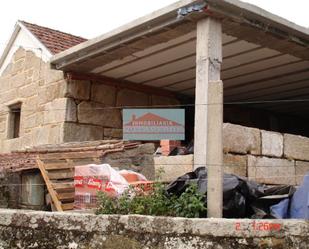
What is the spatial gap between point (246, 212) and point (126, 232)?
37.0 inches

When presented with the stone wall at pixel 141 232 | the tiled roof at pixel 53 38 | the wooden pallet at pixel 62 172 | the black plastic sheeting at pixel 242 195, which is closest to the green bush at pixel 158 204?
the black plastic sheeting at pixel 242 195

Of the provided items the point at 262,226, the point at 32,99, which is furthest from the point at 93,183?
the point at 32,99

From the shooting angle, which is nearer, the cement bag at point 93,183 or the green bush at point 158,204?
the green bush at point 158,204

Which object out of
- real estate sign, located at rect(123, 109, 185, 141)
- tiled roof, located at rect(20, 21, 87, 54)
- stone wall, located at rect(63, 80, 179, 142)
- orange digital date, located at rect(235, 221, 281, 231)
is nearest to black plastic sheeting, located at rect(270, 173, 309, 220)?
orange digital date, located at rect(235, 221, 281, 231)

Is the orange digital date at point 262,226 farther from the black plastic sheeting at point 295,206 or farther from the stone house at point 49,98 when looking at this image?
the stone house at point 49,98

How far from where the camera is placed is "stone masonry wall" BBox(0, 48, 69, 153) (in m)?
7.83

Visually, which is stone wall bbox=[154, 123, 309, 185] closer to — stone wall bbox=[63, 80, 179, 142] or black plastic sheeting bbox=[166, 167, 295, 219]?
black plastic sheeting bbox=[166, 167, 295, 219]

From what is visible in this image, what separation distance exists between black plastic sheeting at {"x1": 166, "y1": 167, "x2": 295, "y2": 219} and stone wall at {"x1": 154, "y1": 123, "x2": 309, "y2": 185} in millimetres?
1848

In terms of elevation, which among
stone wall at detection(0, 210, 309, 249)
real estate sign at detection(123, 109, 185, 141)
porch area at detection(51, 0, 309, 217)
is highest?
porch area at detection(51, 0, 309, 217)

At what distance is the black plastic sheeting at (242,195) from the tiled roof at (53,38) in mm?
5273

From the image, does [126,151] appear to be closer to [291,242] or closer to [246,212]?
[246,212]

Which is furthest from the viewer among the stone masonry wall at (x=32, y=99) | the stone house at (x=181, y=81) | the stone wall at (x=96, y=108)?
the stone masonry wall at (x=32, y=99)

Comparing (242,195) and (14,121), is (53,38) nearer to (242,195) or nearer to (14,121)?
(14,121)

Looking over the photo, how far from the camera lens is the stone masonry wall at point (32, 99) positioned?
308 inches
